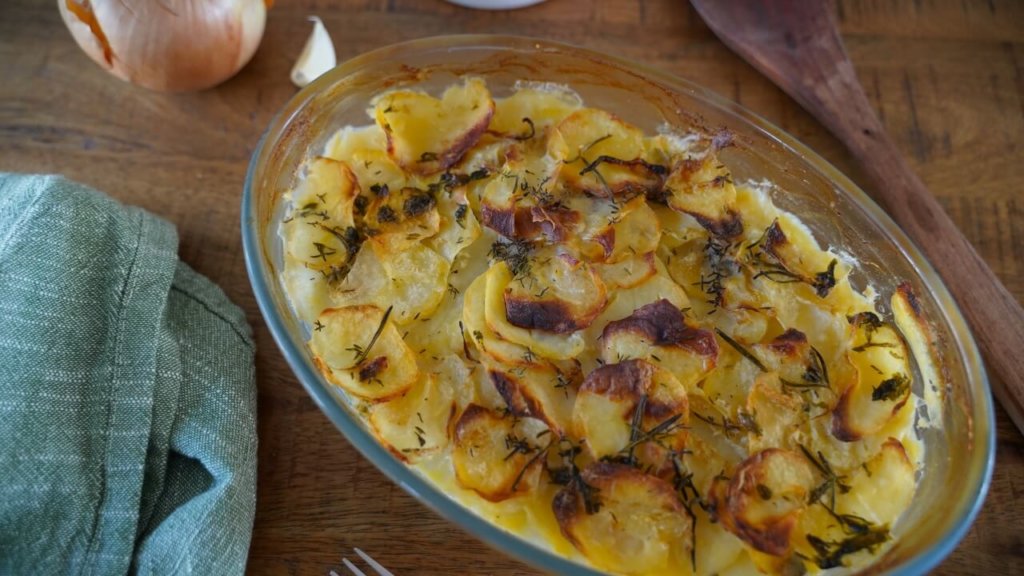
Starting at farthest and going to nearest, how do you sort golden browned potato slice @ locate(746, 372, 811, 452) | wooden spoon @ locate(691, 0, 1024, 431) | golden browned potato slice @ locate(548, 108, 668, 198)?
1. wooden spoon @ locate(691, 0, 1024, 431)
2. golden browned potato slice @ locate(548, 108, 668, 198)
3. golden browned potato slice @ locate(746, 372, 811, 452)

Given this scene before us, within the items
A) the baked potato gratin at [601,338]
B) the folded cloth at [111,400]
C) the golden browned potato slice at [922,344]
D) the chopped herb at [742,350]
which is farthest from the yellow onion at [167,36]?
the golden browned potato slice at [922,344]

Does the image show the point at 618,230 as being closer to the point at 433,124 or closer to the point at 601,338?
the point at 601,338

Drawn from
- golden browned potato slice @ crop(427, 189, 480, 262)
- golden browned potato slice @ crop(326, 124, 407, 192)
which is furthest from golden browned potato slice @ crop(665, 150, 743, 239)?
golden browned potato slice @ crop(326, 124, 407, 192)

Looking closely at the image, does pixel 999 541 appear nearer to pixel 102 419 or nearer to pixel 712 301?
pixel 712 301

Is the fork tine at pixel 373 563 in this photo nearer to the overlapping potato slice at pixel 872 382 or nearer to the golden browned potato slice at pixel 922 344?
the overlapping potato slice at pixel 872 382

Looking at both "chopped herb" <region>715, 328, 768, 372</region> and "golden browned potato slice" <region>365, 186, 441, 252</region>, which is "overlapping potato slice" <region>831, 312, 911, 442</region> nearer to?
"chopped herb" <region>715, 328, 768, 372</region>

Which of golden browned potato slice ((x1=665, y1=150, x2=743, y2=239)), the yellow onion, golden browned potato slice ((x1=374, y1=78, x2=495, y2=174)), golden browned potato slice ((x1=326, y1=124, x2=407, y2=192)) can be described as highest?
golden browned potato slice ((x1=665, y1=150, x2=743, y2=239))
